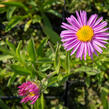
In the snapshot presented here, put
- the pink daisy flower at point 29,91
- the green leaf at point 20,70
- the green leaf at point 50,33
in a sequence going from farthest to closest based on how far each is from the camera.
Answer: the green leaf at point 50,33 < the green leaf at point 20,70 < the pink daisy flower at point 29,91

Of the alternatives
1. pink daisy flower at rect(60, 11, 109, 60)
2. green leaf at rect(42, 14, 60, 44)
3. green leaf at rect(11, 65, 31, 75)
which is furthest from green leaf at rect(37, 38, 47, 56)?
pink daisy flower at rect(60, 11, 109, 60)

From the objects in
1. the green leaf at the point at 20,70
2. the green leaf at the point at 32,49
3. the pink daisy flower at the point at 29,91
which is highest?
the green leaf at the point at 32,49

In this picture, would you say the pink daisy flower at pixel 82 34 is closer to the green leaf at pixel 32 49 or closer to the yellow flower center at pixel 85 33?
the yellow flower center at pixel 85 33

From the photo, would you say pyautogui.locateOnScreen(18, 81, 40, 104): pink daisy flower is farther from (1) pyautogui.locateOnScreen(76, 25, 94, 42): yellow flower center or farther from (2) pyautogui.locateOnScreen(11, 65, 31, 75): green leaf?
(1) pyautogui.locateOnScreen(76, 25, 94, 42): yellow flower center

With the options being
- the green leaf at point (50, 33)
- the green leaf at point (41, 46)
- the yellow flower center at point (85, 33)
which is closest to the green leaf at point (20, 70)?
the green leaf at point (41, 46)

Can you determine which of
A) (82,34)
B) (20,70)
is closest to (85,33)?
(82,34)

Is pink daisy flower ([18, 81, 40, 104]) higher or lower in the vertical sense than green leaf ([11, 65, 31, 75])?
lower

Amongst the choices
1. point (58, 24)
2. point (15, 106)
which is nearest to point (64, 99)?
point (15, 106)
